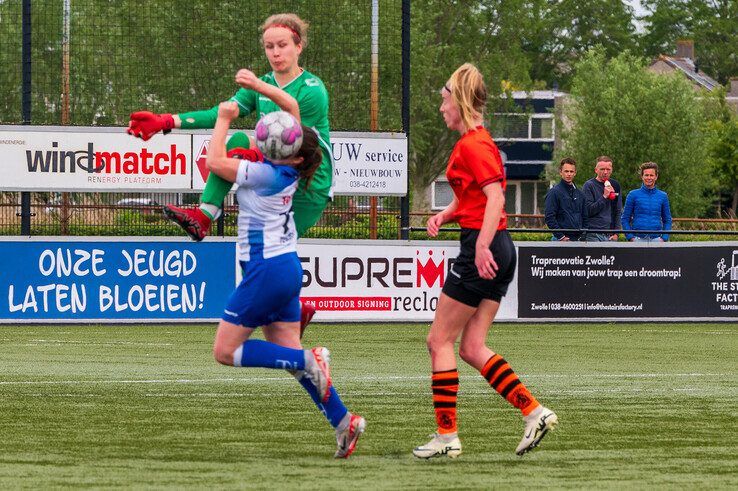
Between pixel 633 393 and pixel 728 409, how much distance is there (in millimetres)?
1122

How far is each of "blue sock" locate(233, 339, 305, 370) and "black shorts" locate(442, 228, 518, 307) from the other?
833 mm

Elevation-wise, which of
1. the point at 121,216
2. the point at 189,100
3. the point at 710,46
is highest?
the point at 710,46

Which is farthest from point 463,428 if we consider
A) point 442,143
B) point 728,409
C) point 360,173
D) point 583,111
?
point 583,111

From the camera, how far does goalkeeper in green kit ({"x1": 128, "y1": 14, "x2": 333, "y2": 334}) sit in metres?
7.82

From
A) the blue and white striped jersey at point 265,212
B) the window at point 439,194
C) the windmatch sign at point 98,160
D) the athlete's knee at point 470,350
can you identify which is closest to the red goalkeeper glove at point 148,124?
the blue and white striped jersey at point 265,212

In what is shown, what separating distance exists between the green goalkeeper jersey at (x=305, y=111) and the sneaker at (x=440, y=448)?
4.57 ft

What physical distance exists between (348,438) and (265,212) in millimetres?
1158

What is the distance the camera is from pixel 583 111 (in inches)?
2432

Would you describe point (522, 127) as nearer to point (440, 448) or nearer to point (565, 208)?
point (565, 208)

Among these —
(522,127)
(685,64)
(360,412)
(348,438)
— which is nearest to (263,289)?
(348,438)

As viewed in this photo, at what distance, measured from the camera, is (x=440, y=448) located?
7.42 m

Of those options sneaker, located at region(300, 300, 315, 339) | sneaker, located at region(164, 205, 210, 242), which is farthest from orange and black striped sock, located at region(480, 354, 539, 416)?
sneaker, located at region(164, 205, 210, 242)

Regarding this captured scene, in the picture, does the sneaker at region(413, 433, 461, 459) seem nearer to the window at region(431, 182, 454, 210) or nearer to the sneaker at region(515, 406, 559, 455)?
the sneaker at region(515, 406, 559, 455)

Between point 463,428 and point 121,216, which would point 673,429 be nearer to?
point 463,428
